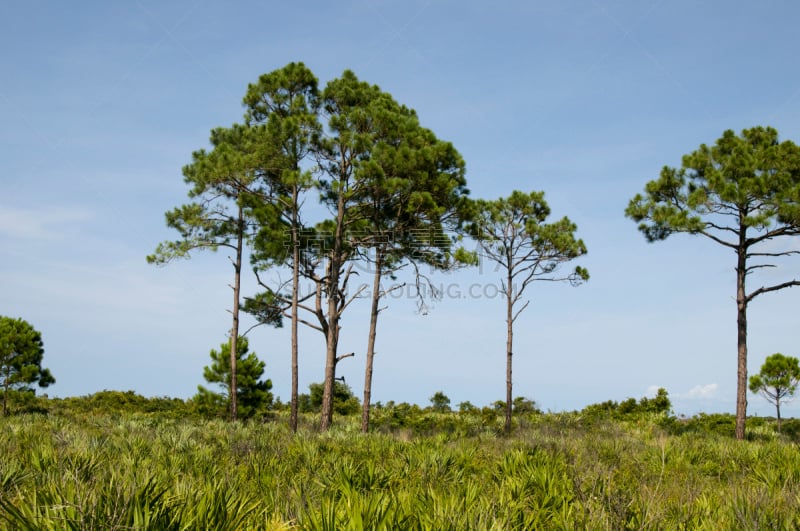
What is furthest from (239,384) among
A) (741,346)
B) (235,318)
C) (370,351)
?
(741,346)

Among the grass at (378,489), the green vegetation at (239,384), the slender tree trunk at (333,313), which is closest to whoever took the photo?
the grass at (378,489)

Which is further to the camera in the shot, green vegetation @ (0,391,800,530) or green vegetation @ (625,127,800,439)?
green vegetation @ (625,127,800,439)

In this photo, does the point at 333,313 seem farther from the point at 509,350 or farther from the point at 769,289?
the point at 769,289

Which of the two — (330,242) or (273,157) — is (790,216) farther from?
(273,157)

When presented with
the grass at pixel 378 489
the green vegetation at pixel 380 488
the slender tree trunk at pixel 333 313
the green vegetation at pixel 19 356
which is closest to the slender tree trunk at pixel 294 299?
the slender tree trunk at pixel 333 313

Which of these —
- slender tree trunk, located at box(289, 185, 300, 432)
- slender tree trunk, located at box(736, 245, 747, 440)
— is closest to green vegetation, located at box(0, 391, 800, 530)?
slender tree trunk, located at box(289, 185, 300, 432)

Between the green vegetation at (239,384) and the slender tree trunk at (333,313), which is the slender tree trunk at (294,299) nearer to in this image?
the slender tree trunk at (333,313)

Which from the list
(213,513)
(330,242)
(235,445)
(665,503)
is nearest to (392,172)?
(330,242)

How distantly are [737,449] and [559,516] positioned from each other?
10.3 meters

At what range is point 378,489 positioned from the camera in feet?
18.9

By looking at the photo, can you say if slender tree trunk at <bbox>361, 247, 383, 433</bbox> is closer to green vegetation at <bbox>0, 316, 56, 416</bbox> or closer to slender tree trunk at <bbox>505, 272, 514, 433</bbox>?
slender tree trunk at <bbox>505, 272, 514, 433</bbox>

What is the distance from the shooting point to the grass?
3359mm

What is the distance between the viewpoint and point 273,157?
2164cm

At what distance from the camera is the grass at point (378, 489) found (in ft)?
11.0
